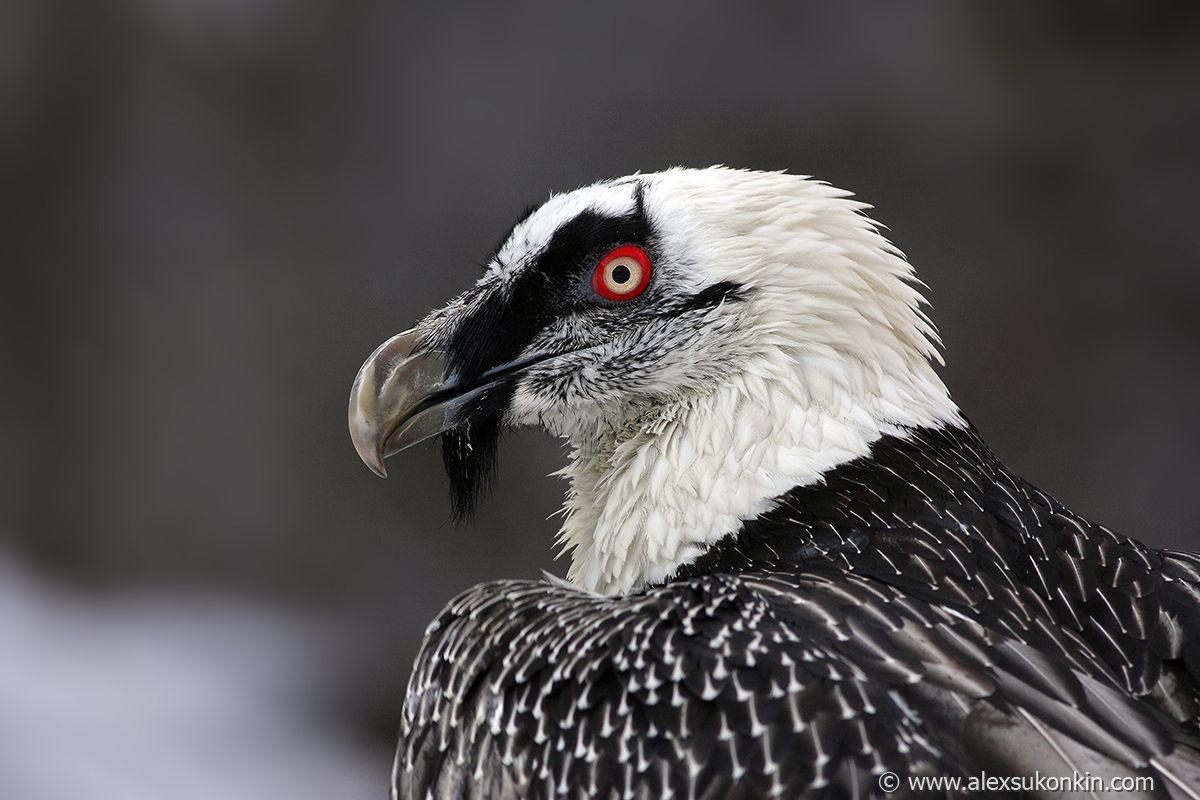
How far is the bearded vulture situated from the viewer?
185cm

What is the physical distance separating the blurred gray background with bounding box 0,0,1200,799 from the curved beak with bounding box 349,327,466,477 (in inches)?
122

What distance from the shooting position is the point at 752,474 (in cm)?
245

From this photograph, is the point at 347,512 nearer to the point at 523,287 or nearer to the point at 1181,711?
the point at 523,287

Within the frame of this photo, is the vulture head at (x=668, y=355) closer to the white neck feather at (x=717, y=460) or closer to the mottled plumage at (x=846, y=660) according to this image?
the white neck feather at (x=717, y=460)

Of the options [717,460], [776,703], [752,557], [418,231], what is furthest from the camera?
[418,231]

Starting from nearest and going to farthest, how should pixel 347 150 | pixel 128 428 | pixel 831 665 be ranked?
pixel 831 665 → pixel 347 150 → pixel 128 428

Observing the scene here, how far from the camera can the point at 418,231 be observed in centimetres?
602

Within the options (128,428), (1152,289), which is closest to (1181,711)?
(1152,289)

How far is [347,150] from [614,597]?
4368mm

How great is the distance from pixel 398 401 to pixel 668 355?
0.64 metres

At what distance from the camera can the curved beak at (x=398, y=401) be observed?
8.70ft

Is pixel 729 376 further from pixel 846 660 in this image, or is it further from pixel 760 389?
pixel 846 660

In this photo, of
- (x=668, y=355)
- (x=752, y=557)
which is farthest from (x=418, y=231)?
(x=752, y=557)

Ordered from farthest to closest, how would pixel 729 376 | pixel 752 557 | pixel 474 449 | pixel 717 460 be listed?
pixel 474 449 < pixel 729 376 < pixel 717 460 < pixel 752 557
